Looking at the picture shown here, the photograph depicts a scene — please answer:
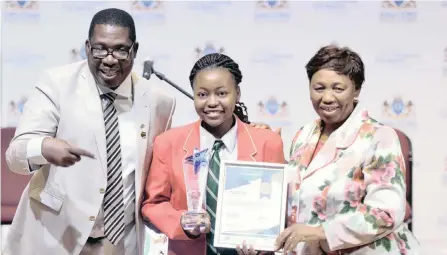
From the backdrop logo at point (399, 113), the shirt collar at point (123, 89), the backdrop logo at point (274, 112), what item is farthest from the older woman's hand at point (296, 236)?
the backdrop logo at point (399, 113)

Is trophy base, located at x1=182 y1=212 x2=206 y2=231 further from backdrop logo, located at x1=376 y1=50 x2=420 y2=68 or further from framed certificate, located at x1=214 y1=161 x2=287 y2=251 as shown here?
backdrop logo, located at x1=376 y1=50 x2=420 y2=68

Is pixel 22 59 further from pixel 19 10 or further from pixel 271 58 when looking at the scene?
pixel 271 58

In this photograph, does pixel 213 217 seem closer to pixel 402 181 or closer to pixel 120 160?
pixel 120 160

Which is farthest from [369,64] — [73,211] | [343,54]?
[73,211]

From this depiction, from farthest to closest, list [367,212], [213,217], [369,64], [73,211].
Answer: [369,64] → [73,211] → [213,217] → [367,212]

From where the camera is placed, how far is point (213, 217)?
202 centimetres

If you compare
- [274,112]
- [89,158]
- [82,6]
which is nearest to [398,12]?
[274,112]

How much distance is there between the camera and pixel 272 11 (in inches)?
160

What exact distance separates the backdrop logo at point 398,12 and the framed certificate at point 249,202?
239cm

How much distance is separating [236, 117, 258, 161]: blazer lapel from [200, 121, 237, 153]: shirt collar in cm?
1

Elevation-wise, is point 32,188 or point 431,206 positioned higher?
point 32,188

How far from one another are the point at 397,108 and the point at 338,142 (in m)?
2.20

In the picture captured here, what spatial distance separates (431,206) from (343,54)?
237 centimetres

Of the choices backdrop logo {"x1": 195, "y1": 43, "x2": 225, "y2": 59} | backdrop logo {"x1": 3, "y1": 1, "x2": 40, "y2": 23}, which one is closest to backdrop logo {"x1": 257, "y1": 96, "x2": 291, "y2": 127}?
backdrop logo {"x1": 195, "y1": 43, "x2": 225, "y2": 59}
